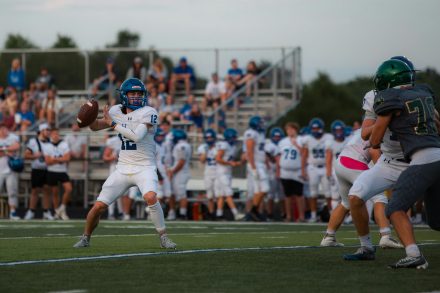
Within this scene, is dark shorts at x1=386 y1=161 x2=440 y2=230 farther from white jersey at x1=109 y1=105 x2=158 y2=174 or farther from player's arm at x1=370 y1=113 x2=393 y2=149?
white jersey at x1=109 y1=105 x2=158 y2=174

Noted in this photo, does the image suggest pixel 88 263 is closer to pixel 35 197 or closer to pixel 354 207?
pixel 354 207

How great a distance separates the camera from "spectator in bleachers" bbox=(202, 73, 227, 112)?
80.5 feet

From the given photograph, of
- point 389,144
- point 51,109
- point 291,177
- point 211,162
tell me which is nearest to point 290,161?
point 291,177

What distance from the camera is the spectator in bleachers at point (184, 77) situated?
2558 centimetres

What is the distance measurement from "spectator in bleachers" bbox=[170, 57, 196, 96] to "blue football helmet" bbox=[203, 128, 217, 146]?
180 inches

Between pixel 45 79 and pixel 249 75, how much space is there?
5391 mm

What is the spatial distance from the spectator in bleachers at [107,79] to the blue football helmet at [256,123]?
688cm

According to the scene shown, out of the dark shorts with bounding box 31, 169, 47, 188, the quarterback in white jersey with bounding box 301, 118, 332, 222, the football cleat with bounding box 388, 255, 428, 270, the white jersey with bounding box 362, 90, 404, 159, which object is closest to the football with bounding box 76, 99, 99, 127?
the white jersey with bounding box 362, 90, 404, 159

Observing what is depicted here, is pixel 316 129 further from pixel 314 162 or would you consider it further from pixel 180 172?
pixel 180 172

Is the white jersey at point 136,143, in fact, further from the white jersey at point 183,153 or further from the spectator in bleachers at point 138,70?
the spectator in bleachers at point 138,70

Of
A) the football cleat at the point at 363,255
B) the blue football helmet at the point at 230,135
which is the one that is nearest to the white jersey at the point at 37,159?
the blue football helmet at the point at 230,135

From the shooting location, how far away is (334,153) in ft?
64.0

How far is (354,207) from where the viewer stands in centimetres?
898

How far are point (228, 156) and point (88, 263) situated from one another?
12.1 m
